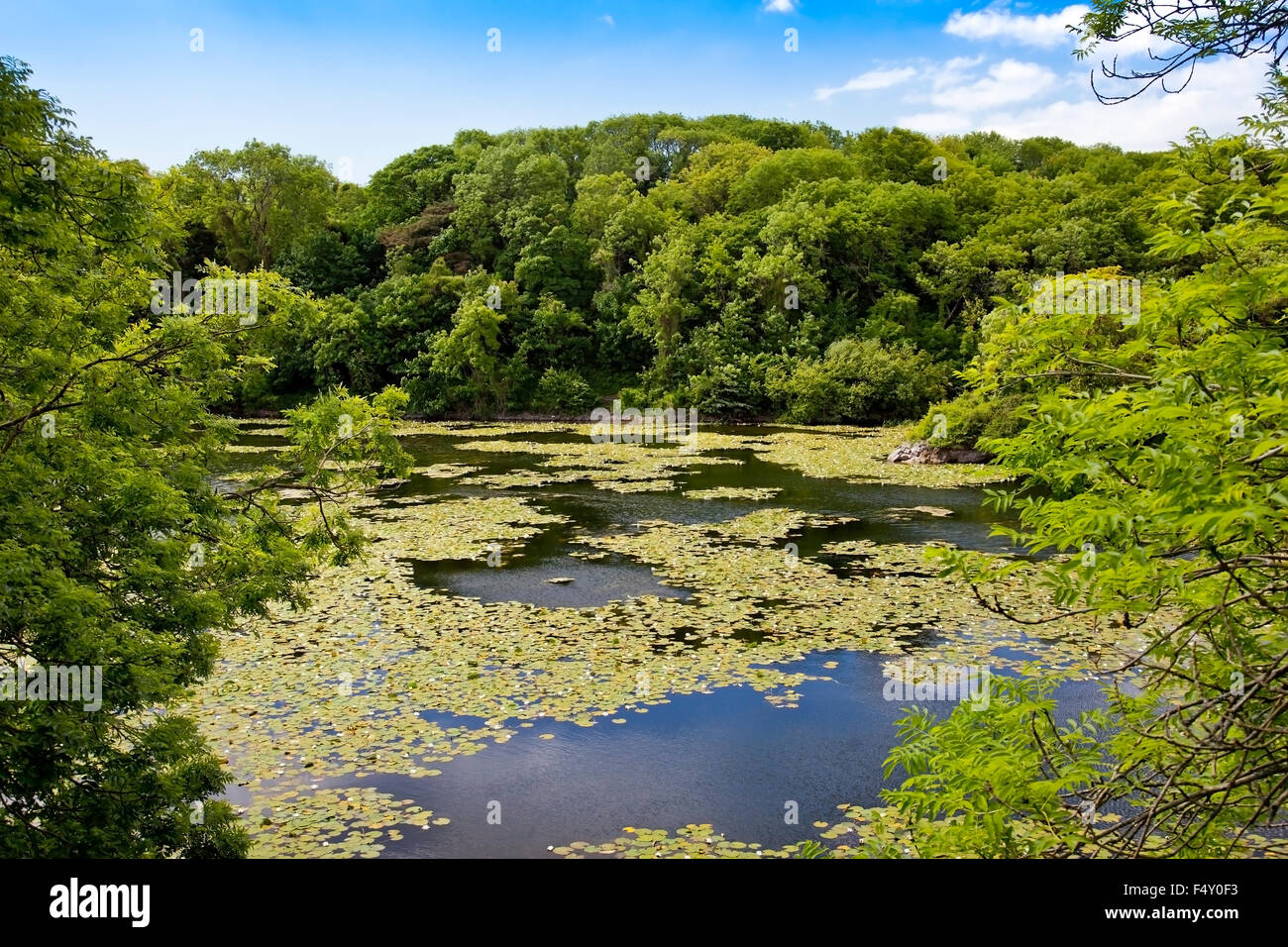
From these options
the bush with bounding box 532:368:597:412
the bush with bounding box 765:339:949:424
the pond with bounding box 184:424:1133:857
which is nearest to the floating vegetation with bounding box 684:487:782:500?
the pond with bounding box 184:424:1133:857

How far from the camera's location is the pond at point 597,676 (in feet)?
26.2

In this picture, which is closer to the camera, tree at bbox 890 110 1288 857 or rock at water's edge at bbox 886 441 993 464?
tree at bbox 890 110 1288 857

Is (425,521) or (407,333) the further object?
(407,333)

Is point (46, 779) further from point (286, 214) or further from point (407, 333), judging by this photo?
point (286, 214)

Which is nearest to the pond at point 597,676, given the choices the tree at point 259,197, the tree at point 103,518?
the tree at point 103,518

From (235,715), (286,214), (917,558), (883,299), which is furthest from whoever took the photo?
(286,214)

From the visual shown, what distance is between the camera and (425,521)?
20984 millimetres

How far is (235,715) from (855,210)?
1899 inches

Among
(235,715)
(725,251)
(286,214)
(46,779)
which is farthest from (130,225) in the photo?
(286,214)

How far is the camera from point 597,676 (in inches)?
439

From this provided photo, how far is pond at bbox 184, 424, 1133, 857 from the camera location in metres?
7.99

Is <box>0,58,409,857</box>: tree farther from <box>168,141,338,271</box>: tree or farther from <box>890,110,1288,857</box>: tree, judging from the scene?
<box>168,141,338,271</box>: tree

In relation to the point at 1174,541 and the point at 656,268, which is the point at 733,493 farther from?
the point at 656,268

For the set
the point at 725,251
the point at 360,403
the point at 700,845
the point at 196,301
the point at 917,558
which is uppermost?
the point at 725,251
